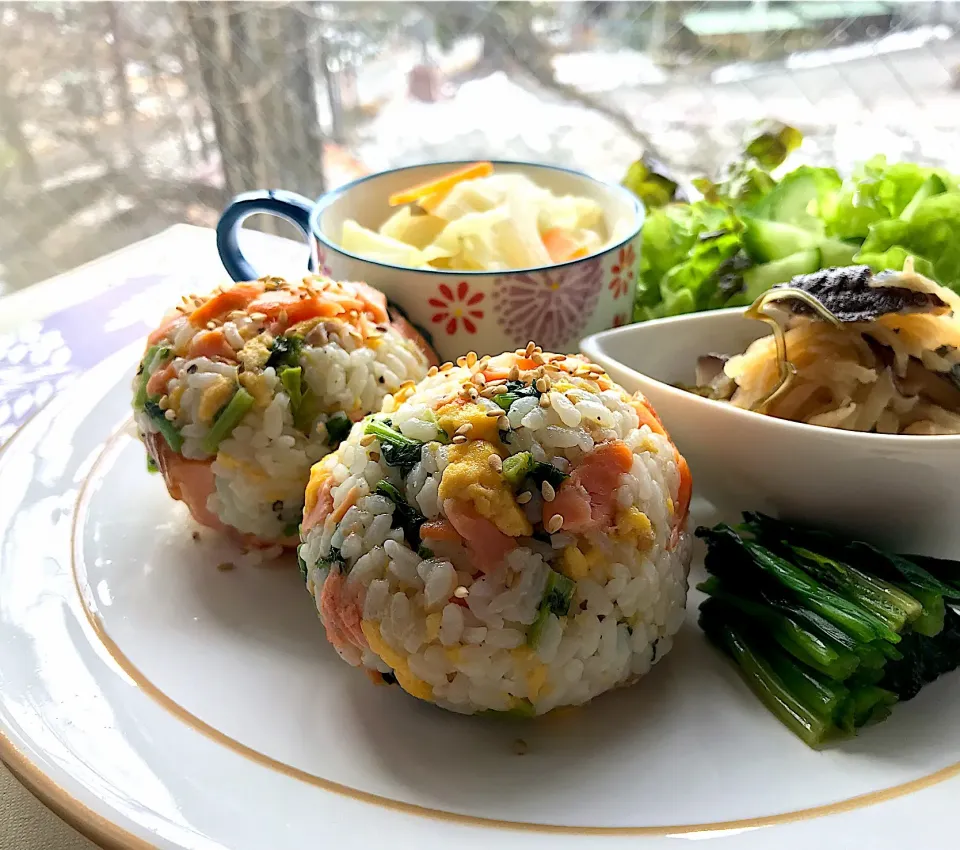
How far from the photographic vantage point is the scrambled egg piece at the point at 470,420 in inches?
48.1

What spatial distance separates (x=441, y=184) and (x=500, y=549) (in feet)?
3.50

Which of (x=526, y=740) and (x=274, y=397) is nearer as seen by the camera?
(x=526, y=740)

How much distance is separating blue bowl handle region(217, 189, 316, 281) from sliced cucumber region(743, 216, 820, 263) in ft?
3.14

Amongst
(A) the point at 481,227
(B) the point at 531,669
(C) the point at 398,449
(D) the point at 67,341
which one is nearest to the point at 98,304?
(D) the point at 67,341

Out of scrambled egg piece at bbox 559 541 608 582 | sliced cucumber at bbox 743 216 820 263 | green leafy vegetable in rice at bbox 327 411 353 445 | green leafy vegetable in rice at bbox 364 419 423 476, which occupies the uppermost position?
green leafy vegetable in rice at bbox 364 419 423 476

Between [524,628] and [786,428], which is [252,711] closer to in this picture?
[524,628]

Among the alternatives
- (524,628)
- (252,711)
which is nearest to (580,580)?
(524,628)

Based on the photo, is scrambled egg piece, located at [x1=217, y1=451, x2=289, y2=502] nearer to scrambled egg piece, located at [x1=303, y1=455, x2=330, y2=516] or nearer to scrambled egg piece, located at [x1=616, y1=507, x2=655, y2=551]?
scrambled egg piece, located at [x1=303, y1=455, x2=330, y2=516]

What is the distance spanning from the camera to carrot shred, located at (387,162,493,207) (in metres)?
2.00

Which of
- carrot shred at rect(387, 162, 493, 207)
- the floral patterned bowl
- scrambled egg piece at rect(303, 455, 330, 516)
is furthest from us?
carrot shred at rect(387, 162, 493, 207)

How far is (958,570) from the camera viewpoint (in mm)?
1357

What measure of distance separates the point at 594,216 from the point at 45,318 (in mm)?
1585

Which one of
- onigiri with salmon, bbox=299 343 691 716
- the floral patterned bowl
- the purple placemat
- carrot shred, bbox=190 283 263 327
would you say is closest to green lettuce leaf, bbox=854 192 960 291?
the floral patterned bowl

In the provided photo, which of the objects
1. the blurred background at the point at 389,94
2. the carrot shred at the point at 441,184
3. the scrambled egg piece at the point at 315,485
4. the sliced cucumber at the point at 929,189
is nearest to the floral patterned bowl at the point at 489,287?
the carrot shred at the point at 441,184
